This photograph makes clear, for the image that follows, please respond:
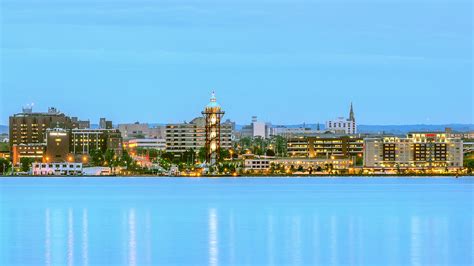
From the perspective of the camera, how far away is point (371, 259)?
105 ft

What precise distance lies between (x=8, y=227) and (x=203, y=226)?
7303 millimetres

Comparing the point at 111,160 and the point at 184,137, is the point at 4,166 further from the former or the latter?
the point at 184,137

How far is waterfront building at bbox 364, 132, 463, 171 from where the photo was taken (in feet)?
450

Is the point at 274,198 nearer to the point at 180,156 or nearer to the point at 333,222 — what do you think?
the point at 333,222

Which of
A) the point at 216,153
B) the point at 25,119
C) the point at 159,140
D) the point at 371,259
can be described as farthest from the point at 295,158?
the point at 371,259

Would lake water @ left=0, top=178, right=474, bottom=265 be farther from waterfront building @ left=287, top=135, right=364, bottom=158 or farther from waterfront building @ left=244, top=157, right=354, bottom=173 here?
waterfront building @ left=287, top=135, right=364, bottom=158

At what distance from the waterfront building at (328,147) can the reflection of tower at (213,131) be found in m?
14.1

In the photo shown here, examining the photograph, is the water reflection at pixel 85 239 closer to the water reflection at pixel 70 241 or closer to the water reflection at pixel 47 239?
the water reflection at pixel 70 241

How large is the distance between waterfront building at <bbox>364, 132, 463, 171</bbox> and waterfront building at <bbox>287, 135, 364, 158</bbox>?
7.03 m

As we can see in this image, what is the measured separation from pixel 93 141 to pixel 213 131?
2231cm

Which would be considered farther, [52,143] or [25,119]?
[25,119]

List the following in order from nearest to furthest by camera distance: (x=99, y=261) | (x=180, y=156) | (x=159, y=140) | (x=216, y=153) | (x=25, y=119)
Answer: (x=99, y=261) < (x=216, y=153) < (x=180, y=156) < (x=25, y=119) < (x=159, y=140)

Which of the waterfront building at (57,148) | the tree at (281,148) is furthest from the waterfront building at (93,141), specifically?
the tree at (281,148)

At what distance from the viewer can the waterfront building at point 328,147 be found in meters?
146
